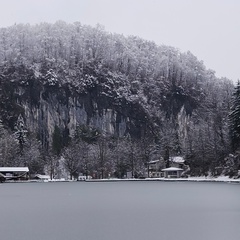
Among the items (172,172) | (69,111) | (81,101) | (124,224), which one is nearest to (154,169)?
(172,172)

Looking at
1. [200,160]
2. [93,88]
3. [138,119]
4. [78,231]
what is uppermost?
[93,88]

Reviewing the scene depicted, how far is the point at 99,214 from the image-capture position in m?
29.7

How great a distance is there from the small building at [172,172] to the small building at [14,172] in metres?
36.0

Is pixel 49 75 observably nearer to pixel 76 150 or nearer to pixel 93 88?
pixel 93 88

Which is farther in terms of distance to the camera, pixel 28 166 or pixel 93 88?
pixel 93 88

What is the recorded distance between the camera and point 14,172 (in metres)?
114

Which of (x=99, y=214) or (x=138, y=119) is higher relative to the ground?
(x=138, y=119)

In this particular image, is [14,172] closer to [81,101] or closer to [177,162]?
[177,162]

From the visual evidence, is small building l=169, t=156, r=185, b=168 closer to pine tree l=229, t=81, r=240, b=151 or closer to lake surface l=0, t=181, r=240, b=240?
pine tree l=229, t=81, r=240, b=151

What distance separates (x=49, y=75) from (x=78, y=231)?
162 metres

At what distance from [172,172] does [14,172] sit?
40.4 m

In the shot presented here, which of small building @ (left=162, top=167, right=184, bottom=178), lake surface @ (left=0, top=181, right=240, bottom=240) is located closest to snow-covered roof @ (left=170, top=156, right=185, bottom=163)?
small building @ (left=162, top=167, right=184, bottom=178)

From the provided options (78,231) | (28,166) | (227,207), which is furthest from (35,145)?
(78,231)

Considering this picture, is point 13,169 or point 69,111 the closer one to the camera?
point 13,169
